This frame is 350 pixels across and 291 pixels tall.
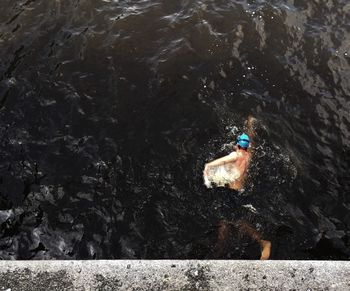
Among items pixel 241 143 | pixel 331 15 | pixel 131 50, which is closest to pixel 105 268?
pixel 241 143

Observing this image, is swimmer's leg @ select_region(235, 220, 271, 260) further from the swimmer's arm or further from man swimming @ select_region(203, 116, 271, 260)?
the swimmer's arm

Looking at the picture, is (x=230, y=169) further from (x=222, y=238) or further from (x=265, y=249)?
(x=265, y=249)

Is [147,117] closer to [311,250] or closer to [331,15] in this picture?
[311,250]

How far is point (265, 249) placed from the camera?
23.2 ft

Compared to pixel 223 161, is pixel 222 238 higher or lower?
lower

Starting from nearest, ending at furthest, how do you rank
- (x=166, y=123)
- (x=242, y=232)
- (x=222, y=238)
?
(x=222, y=238) < (x=242, y=232) < (x=166, y=123)

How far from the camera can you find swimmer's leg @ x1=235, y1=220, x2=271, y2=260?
23.1ft

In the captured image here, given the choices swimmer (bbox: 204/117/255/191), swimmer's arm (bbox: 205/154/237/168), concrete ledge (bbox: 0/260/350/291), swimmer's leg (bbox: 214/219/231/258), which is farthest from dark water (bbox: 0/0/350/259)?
concrete ledge (bbox: 0/260/350/291)

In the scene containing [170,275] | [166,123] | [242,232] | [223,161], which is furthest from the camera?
[166,123]

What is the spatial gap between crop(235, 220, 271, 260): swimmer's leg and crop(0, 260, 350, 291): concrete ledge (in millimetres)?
1476

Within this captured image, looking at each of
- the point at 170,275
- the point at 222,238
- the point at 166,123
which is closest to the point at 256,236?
the point at 222,238

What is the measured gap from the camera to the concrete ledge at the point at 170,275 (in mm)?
5297

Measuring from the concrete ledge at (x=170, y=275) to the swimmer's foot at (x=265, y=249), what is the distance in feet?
4.73

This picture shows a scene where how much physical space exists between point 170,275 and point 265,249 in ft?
7.48
